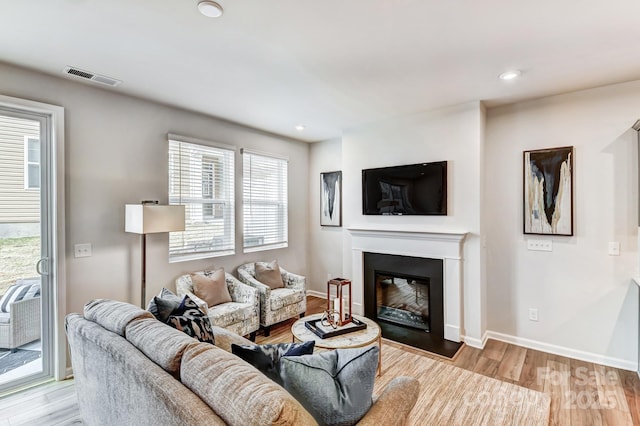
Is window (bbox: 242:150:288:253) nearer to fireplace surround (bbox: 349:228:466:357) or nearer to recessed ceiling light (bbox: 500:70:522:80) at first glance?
fireplace surround (bbox: 349:228:466:357)

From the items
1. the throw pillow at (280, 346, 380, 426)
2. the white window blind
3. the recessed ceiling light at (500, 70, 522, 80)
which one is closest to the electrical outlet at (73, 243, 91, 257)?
the white window blind

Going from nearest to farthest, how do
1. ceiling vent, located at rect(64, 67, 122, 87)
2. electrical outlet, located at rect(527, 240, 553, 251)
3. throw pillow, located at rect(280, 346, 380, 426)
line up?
1. throw pillow, located at rect(280, 346, 380, 426)
2. ceiling vent, located at rect(64, 67, 122, 87)
3. electrical outlet, located at rect(527, 240, 553, 251)

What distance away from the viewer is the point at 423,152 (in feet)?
11.8

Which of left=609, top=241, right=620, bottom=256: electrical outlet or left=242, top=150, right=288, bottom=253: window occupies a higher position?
left=242, top=150, right=288, bottom=253: window

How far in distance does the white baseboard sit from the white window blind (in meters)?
3.33

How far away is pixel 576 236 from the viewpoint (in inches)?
118

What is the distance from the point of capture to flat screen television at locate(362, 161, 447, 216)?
3451mm

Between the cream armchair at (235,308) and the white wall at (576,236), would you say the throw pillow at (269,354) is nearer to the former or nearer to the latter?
the cream armchair at (235,308)

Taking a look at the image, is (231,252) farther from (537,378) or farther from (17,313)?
(537,378)

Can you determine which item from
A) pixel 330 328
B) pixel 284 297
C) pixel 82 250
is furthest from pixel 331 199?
pixel 82 250

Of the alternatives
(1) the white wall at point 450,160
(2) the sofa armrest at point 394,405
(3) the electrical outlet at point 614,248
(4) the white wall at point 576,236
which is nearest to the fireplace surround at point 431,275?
(1) the white wall at point 450,160

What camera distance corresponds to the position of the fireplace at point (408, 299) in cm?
342

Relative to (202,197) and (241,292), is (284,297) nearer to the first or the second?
(241,292)

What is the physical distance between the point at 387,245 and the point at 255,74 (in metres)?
2.38
